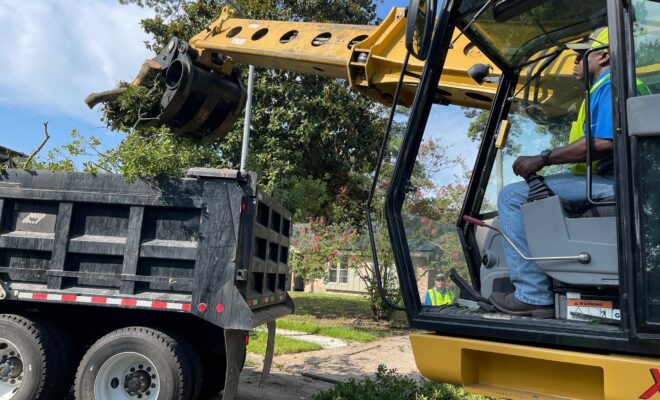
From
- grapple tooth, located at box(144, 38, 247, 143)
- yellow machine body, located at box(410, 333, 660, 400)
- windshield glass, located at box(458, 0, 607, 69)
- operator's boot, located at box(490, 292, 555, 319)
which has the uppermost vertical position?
grapple tooth, located at box(144, 38, 247, 143)

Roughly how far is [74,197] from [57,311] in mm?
971

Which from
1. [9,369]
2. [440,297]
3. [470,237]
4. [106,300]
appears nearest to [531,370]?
[440,297]

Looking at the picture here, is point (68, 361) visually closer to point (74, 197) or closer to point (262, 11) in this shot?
point (74, 197)

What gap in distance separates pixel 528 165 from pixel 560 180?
0.20 metres

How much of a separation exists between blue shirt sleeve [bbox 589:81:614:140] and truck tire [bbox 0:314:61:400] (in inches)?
161

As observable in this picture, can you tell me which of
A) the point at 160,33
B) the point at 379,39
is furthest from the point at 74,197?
the point at 160,33

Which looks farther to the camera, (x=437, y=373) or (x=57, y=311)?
(x=57, y=311)

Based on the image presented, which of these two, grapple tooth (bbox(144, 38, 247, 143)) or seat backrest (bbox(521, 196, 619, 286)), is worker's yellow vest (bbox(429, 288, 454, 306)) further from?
grapple tooth (bbox(144, 38, 247, 143))

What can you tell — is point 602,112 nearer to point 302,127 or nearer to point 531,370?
point 531,370

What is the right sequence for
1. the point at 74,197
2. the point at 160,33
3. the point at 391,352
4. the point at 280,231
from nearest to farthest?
1. the point at 74,197
2. the point at 280,231
3. the point at 391,352
4. the point at 160,33

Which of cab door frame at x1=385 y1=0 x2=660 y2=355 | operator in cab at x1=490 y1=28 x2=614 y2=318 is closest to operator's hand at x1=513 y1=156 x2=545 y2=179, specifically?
operator in cab at x1=490 y1=28 x2=614 y2=318

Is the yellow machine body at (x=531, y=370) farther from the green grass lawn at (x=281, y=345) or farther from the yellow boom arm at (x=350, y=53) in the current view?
the green grass lawn at (x=281, y=345)

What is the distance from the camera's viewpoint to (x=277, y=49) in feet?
18.0

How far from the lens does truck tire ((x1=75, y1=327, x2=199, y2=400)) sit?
3.97 metres
